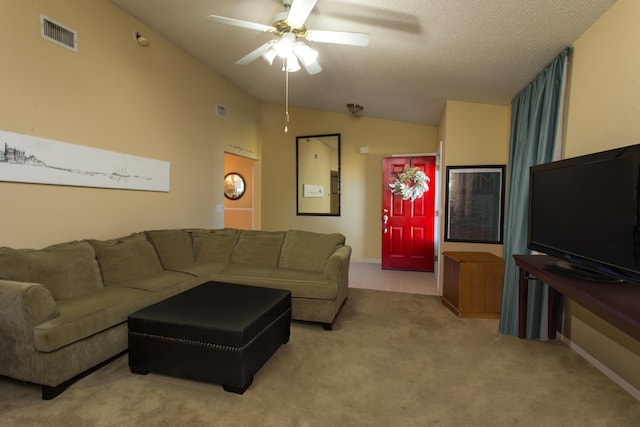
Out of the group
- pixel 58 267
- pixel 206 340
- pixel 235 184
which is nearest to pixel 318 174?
pixel 235 184

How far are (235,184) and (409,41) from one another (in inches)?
200

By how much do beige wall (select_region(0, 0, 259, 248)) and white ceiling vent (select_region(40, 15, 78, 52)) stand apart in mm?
41

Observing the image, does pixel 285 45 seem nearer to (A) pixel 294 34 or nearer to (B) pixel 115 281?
(A) pixel 294 34

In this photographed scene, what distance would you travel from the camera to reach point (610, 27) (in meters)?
2.09

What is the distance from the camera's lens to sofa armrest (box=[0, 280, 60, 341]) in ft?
6.04

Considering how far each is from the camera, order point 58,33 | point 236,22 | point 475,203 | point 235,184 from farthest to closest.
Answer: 1. point 235,184
2. point 475,203
3. point 58,33
4. point 236,22

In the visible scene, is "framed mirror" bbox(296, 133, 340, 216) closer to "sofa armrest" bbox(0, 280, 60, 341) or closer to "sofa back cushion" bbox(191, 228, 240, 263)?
"sofa back cushion" bbox(191, 228, 240, 263)

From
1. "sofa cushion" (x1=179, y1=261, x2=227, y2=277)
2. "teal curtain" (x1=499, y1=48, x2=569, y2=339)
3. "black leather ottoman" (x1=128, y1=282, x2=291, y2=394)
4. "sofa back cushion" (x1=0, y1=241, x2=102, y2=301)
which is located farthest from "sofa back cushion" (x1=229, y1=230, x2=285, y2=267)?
"teal curtain" (x1=499, y1=48, x2=569, y2=339)

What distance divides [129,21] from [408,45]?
9.69ft

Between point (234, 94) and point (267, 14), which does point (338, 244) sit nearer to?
point (267, 14)

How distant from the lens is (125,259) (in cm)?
294

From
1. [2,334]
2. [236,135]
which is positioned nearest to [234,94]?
[236,135]

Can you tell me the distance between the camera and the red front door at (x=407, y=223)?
5533 mm

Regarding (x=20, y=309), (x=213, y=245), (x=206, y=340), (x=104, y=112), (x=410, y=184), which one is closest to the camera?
(x=20, y=309)
